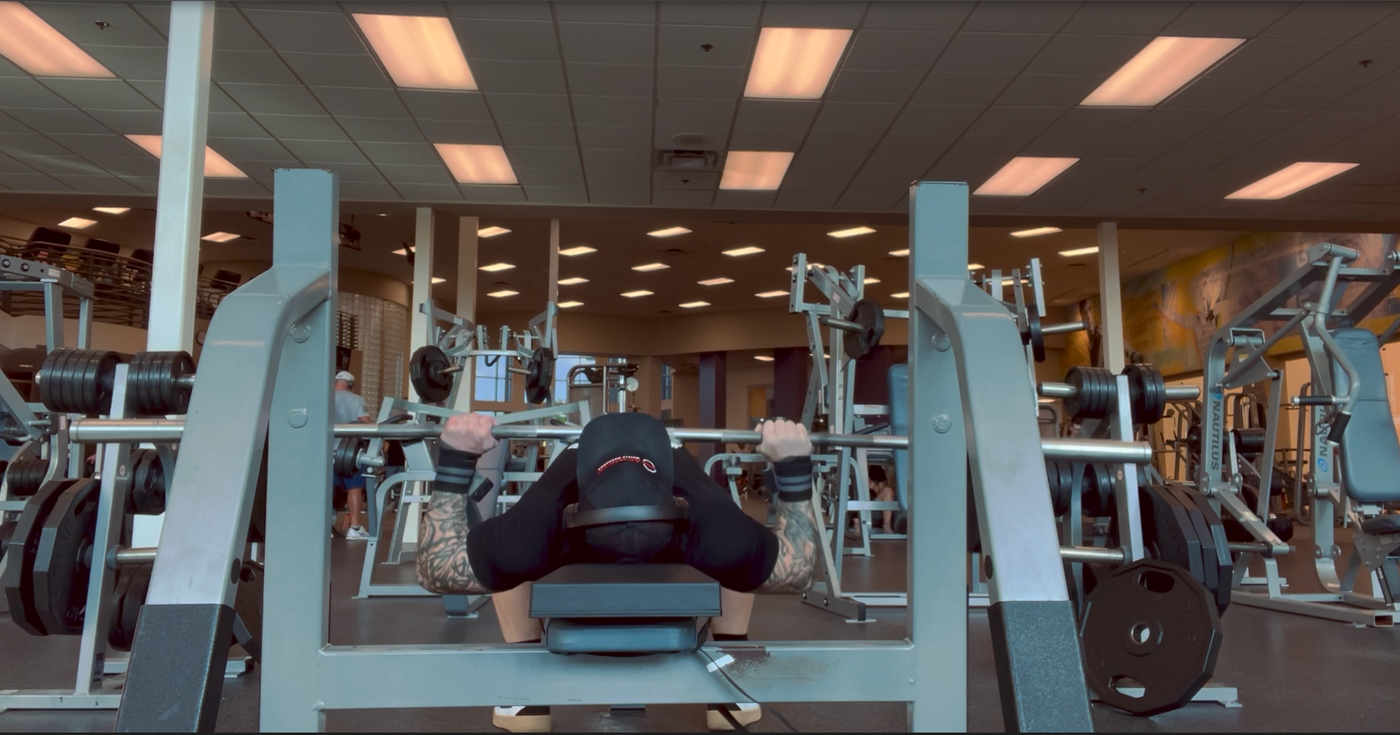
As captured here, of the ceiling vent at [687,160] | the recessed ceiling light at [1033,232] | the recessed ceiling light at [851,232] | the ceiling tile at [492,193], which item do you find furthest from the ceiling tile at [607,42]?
the recessed ceiling light at [1033,232]

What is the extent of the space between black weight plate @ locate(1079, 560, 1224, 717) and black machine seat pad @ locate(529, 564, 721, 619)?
90 centimetres

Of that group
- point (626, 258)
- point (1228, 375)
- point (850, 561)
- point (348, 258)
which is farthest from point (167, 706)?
point (348, 258)

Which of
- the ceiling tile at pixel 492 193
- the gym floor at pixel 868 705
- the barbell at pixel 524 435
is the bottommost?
the gym floor at pixel 868 705

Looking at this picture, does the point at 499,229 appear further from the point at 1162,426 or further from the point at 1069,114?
the point at 1162,426

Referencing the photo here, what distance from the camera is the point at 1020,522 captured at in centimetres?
86

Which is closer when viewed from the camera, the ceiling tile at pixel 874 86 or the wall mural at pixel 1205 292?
the ceiling tile at pixel 874 86

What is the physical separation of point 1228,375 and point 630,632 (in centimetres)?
354

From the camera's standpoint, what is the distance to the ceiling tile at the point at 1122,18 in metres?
3.98

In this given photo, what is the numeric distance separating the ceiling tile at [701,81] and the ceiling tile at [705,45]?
7 cm

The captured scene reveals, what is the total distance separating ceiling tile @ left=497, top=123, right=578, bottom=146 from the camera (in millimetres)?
5373

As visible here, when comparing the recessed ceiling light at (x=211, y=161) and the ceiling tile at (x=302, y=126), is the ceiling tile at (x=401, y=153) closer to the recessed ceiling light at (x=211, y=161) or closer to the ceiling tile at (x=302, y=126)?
the ceiling tile at (x=302, y=126)

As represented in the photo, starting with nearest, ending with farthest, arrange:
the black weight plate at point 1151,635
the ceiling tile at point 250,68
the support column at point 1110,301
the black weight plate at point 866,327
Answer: the black weight plate at point 1151,635 < the black weight plate at point 866,327 < the ceiling tile at point 250,68 < the support column at point 1110,301

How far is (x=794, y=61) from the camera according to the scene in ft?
15.0

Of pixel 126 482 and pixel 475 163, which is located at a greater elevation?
pixel 475 163
